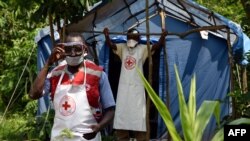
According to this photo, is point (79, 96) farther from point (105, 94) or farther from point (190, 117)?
point (190, 117)

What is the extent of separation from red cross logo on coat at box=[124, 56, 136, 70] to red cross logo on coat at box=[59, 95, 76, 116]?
9.61 ft

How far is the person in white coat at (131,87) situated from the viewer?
5.77 metres

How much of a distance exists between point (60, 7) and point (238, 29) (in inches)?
80.6

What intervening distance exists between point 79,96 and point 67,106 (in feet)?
0.29

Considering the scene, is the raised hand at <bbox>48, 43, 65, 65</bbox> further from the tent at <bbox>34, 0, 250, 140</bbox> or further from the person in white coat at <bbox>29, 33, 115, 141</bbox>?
the tent at <bbox>34, 0, 250, 140</bbox>

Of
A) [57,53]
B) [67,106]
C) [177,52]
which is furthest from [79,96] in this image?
[177,52]

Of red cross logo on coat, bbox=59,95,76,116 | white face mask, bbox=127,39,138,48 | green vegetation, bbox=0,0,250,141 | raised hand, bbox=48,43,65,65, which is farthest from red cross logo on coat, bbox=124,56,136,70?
red cross logo on coat, bbox=59,95,76,116

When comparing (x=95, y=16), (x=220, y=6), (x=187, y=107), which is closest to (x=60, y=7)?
(x=95, y=16)

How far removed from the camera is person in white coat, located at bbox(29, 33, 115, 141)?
284 cm

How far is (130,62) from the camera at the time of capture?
578cm

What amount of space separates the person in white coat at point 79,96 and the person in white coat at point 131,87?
269 centimetres

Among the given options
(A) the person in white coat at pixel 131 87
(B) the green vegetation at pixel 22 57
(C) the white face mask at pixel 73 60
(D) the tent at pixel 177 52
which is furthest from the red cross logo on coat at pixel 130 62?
(C) the white face mask at pixel 73 60

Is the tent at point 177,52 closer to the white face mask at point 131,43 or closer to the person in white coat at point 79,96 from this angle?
the white face mask at point 131,43

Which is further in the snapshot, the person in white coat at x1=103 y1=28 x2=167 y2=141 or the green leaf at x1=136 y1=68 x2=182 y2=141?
the person in white coat at x1=103 y1=28 x2=167 y2=141
